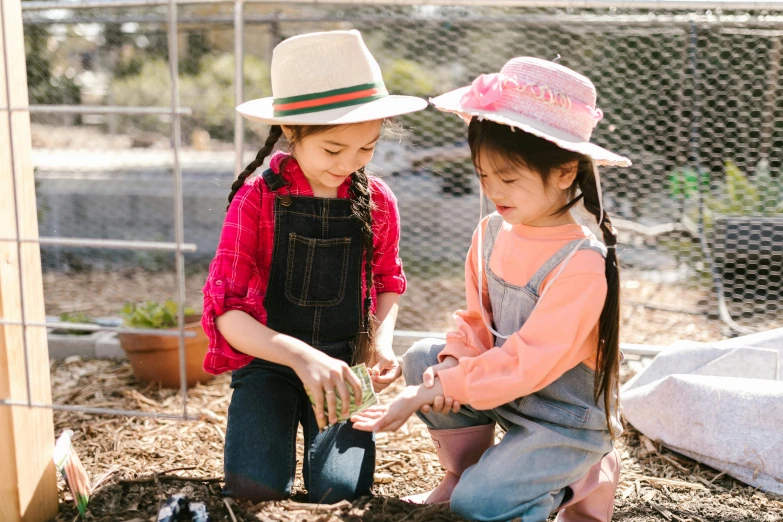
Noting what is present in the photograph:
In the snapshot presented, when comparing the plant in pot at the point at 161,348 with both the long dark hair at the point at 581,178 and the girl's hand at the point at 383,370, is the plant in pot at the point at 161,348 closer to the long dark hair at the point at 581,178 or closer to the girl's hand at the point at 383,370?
the girl's hand at the point at 383,370

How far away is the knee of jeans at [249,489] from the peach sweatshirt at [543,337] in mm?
489

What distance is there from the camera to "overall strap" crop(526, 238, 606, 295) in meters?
1.62

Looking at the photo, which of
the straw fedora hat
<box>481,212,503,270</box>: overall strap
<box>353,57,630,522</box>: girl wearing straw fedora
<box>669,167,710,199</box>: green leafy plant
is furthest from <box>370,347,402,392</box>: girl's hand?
<box>669,167,710,199</box>: green leafy plant

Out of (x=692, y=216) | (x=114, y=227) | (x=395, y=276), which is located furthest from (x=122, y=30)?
(x=395, y=276)

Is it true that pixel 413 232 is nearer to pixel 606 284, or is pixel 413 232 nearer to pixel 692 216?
pixel 692 216

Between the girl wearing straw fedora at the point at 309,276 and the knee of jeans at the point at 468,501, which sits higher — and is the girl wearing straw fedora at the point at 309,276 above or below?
above

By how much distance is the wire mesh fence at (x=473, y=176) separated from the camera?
387cm

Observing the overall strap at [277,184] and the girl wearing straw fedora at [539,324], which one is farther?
the overall strap at [277,184]

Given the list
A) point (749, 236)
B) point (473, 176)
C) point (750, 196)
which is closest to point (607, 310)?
point (749, 236)

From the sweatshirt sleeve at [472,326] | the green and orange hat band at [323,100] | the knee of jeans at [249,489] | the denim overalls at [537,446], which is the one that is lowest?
the knee of jeans at [249,489]

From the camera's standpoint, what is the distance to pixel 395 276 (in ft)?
6.78

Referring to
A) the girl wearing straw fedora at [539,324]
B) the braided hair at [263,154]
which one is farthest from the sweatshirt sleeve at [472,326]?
the braided hair at [263,154]

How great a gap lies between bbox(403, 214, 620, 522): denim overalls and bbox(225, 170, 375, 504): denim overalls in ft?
1.13

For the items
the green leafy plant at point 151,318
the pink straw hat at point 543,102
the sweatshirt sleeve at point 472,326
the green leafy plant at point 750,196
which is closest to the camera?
the pink straw hat at point 543,102
